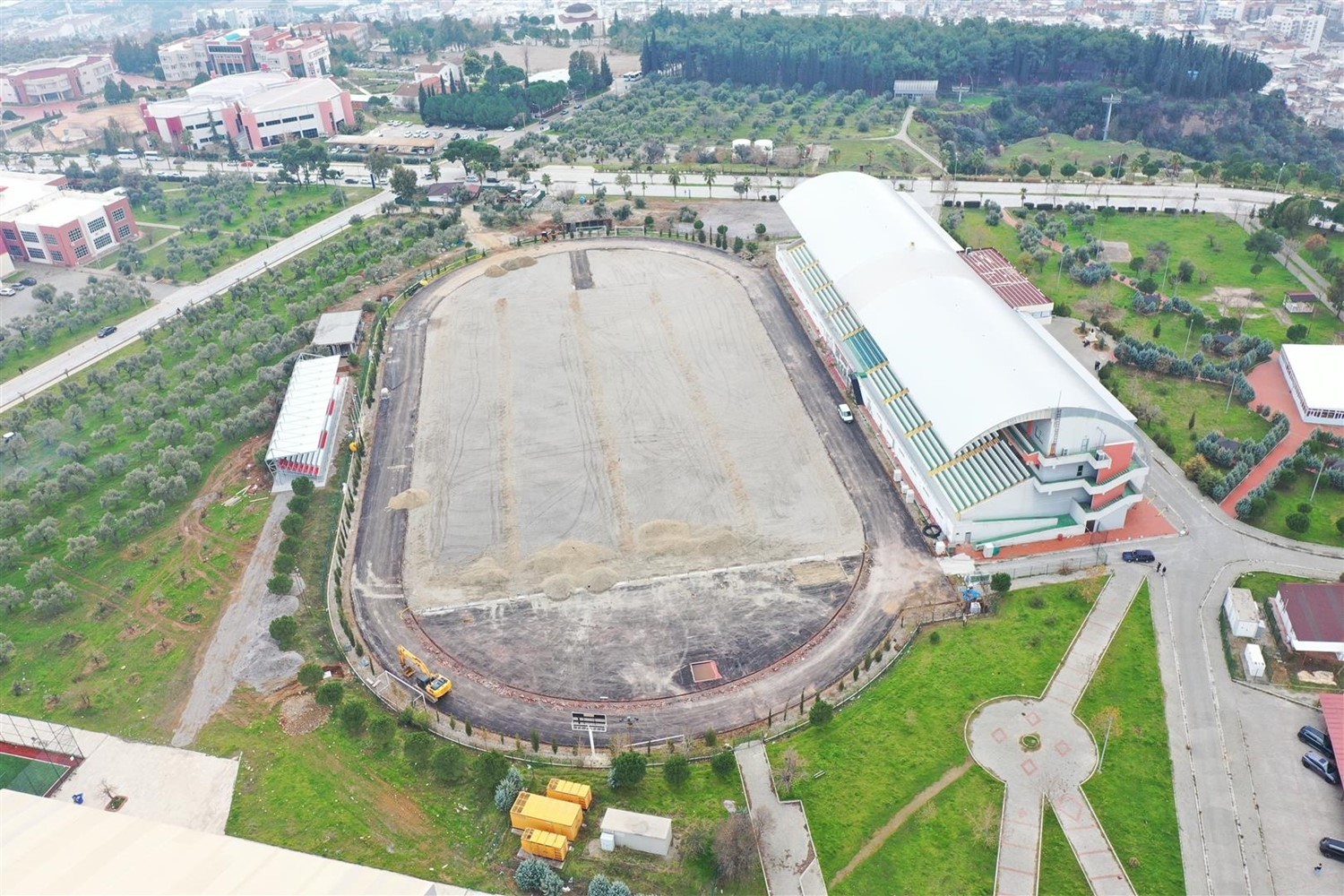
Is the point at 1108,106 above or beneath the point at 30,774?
above

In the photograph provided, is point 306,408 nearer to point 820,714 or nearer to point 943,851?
point 820,714

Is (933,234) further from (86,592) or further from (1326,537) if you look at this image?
(86,592)

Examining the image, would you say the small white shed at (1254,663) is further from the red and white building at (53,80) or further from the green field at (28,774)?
the red and white building at (53,80)

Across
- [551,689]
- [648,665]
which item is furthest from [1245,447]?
[551,689]

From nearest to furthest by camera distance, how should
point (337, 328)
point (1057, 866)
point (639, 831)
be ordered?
point (1057, 866) → point (639, 831) → point (337, 328)

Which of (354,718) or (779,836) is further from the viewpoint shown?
(354,718)

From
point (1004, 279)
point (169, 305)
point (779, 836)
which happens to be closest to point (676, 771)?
point (779, 836)
